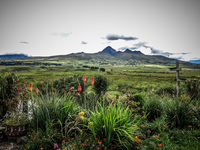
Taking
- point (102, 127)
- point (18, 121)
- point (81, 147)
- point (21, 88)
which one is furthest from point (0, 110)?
point (102, 127)

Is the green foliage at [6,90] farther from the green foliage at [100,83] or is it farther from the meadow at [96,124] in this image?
the green foliage at [100,83]

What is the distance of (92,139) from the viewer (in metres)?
3.77

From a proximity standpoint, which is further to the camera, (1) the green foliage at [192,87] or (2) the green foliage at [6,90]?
(1) the green foliage at [192,87]

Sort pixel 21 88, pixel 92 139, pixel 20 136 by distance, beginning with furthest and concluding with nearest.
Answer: pixel 21 88 < pixel 20 136 < pixel 92 139

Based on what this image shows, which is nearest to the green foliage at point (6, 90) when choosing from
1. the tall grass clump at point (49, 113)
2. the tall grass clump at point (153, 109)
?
the tall grass clump at point (49, 113)

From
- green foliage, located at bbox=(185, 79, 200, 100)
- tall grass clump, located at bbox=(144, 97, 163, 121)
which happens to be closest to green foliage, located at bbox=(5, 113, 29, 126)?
tall grass clump, located at bbox=(144, 97, 163, 121)

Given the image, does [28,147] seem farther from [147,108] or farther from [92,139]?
[147,108]

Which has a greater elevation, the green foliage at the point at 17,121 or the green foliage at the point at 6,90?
the green foliage at the point at 6,90

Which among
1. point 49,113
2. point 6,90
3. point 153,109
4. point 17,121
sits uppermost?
point 6,90

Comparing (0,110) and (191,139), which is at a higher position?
(0,110)

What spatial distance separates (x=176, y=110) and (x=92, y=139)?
3853mm

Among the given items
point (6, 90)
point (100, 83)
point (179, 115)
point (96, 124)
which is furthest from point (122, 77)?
point (96, 124)

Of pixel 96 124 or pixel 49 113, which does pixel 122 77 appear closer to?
pixel 49 113

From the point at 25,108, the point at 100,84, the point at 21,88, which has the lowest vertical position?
the point at 100,84
